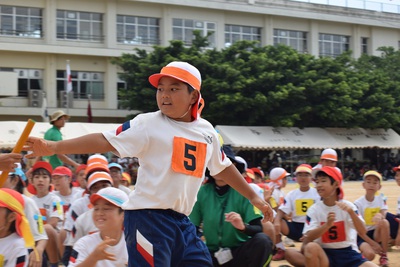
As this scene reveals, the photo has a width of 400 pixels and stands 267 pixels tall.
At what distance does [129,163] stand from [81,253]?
2482cm

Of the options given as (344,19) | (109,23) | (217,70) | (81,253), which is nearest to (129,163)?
(217,70)

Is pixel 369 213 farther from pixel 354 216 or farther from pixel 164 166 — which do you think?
pixel 164 166

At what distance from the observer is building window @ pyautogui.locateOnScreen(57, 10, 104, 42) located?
3619 cm

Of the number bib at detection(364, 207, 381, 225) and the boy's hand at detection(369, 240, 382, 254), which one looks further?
the number bib at detection(364, 207, 381, 225)

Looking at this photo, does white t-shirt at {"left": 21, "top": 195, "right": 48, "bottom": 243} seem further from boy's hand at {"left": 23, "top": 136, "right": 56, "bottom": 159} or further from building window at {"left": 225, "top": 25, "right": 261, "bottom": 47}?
building window at {"left": 225, "top": 25, "right": 261, "bottom": 47}

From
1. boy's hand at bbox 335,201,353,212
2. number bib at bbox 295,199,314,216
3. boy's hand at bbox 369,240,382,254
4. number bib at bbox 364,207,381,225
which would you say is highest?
boy's hand at bbox 335,201,353,212

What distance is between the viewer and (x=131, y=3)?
37.7m

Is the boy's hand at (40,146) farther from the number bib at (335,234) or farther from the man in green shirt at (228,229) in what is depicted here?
the number bib at (335,234)

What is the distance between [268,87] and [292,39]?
12.5 m

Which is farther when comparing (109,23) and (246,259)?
(109,23)

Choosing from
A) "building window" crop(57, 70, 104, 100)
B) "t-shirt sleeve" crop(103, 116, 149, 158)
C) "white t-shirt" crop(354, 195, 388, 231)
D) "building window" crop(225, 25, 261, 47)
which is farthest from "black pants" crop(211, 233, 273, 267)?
"building window" crop(225, 25, 261, 47)

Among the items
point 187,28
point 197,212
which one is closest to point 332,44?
point 187,28

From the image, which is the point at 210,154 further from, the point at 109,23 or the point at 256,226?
the point at 109,23

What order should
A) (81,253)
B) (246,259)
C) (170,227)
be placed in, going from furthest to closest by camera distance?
(246,259), (81,253), (170,227)
